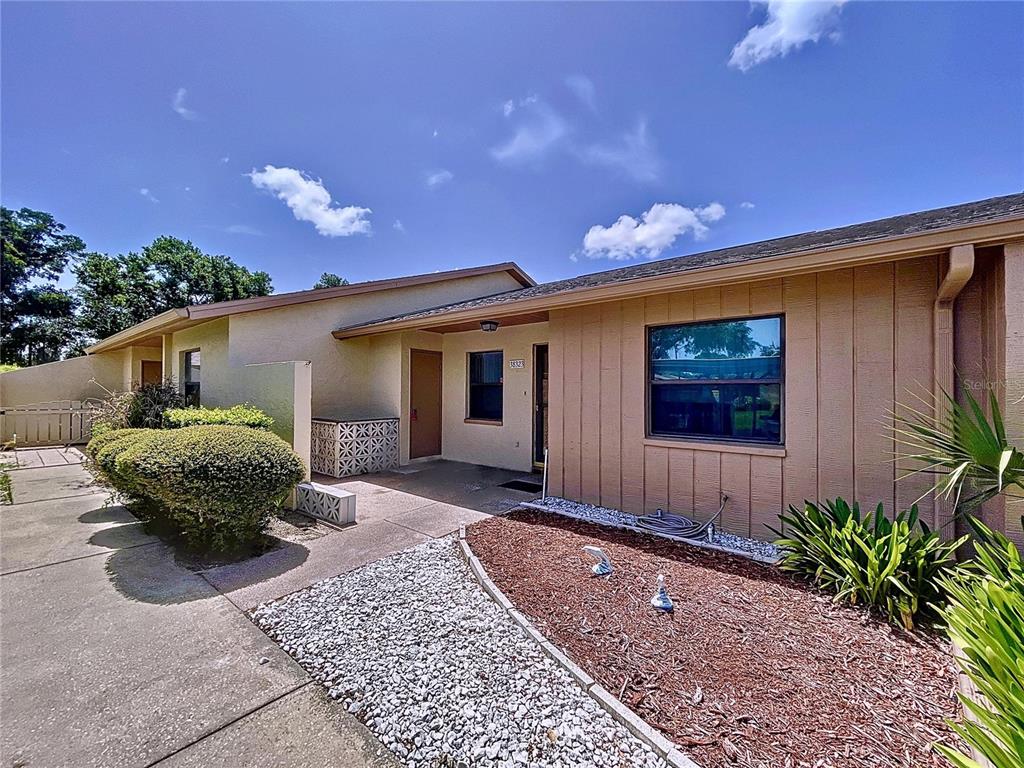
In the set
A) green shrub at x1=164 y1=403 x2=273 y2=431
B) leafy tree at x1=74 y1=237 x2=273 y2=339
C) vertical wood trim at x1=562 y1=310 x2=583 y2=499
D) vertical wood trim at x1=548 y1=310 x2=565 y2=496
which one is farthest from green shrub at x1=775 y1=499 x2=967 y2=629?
leafy tree at x1=74 y1=237 x2=273 y2=339

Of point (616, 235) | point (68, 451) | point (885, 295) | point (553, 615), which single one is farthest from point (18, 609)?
point (616, 235)

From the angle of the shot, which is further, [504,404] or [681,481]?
[504,404]

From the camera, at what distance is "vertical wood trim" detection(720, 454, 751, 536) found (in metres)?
4.66

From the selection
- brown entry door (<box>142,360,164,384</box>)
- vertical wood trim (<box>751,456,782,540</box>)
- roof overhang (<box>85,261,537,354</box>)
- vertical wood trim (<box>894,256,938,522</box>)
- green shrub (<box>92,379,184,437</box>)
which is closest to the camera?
vertical wood trim (<box>894,256,938,522</box>)

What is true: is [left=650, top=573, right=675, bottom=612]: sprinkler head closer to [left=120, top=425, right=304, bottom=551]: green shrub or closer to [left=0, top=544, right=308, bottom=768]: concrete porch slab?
[left=0, top=544, right=308, bottom=768]: concrete porch slab

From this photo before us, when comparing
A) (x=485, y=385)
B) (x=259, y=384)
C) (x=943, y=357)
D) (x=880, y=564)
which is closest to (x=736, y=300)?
(x=943, y=357)

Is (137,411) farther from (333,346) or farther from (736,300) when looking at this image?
(736,300)

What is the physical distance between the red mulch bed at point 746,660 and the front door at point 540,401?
4.31 m

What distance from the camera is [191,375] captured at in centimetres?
1053

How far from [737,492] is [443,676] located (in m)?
3.76

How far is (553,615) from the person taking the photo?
3.06m

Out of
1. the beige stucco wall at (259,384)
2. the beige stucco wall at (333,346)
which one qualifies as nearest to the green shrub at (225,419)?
the beige stucco wall at (259,384)

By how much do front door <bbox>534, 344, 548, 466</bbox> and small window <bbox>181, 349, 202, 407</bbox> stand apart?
26.4 feet

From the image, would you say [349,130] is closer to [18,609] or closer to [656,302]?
[656,302]
